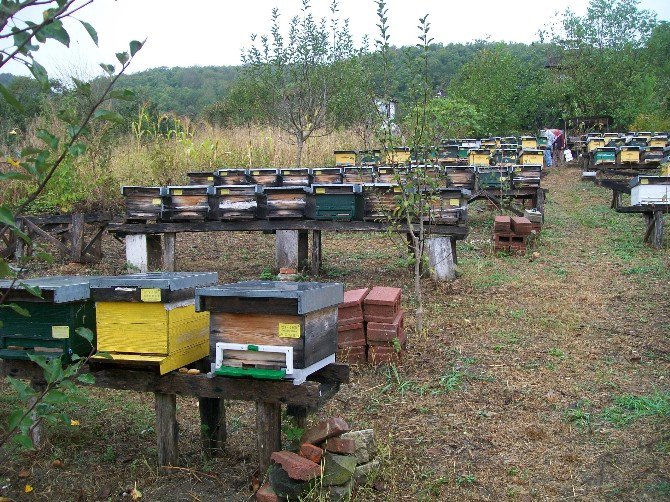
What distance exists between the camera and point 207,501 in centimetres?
439

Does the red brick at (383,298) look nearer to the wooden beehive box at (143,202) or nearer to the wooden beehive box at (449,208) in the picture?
the wooden beehive box at (449,208)

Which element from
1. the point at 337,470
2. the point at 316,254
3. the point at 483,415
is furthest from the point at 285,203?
the point at 337,470

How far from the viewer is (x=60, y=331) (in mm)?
4566

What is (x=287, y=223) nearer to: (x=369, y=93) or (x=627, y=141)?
(x=369, y=93)

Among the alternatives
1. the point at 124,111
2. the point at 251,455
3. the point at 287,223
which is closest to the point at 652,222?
the point at 287,223

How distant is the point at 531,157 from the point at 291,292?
15.4m

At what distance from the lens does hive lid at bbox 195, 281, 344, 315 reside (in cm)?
413

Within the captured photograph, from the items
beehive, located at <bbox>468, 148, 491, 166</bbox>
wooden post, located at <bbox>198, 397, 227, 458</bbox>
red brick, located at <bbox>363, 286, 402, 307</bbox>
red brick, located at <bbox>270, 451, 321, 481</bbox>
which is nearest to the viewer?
red brick, located at <bbox>270, 451, 321, 481</bbox>

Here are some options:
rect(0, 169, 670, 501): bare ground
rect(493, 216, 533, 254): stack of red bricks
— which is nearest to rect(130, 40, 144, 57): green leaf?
rect(0, 169, 670, 501): bare ground

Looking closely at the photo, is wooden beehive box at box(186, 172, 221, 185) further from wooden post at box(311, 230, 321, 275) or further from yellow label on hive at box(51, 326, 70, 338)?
yellow label on hive at box(51, 326, 70, 338)

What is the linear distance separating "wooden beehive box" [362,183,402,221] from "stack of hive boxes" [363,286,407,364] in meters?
2.95

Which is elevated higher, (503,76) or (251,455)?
(503,76)

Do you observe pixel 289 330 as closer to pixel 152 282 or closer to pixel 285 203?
pixel 152 282

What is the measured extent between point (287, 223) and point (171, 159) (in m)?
7.38
